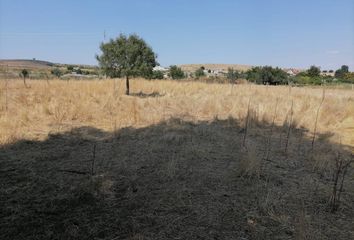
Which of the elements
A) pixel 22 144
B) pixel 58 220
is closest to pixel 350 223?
pixel 58 220

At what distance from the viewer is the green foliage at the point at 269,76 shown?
48.3m

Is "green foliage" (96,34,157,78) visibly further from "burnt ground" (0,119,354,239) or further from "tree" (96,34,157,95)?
"burnt ground" (0,119,354,239)

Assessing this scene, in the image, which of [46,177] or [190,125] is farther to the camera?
[190,125]

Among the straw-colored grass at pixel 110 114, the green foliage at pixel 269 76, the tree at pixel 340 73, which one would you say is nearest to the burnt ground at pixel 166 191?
the straw-colored grass at pixel 110 114

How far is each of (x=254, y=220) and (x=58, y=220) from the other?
6.04 feet

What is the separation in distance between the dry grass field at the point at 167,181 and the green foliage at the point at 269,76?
40126mm

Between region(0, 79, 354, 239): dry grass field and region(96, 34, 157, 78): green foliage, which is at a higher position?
region(96, 34, 157, 78): green foliage

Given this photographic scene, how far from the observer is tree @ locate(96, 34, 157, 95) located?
15969mm

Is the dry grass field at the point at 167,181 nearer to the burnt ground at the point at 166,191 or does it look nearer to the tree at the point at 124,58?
the burnt ground at the point at 166,191

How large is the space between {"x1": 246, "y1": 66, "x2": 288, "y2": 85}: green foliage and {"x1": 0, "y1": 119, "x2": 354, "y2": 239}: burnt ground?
42.6 m

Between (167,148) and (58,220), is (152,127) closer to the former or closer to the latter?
(167,148)

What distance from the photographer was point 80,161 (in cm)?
530

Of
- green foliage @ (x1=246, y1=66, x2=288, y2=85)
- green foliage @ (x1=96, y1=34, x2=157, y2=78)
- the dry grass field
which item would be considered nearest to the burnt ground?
the dry grass field

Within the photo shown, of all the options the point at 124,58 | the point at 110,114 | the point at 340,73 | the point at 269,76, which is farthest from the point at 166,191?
the point at 340,73
